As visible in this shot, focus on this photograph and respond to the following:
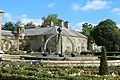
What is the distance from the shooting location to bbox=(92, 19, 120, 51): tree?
9344 cm

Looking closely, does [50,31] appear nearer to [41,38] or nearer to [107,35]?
[41,38]

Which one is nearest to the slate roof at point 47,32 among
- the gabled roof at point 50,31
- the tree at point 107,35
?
the gabled roof at point 50,31

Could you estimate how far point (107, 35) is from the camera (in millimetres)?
94938

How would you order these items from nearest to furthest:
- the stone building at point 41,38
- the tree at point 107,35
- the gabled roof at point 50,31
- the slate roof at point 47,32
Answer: the gabled roof at point 50,31 → the slate roof at point 47,32 → the stone building at point 41,38 → the tree at point 107,35

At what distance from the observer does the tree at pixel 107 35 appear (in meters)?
93.4

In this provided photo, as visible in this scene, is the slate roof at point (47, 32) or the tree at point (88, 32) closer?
the slate roof at point (47, 32)

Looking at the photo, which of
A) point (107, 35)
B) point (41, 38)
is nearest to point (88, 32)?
point (107, 35)

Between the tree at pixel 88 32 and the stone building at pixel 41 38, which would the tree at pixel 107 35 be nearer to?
the tree at pixel 88 32

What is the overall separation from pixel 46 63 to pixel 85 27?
10771cm

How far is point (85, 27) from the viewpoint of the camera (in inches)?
5005

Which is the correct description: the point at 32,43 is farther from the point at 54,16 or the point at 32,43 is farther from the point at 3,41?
the point at 54,16

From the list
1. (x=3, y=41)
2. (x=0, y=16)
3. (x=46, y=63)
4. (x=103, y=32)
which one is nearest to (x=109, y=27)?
(x=103, y=32)

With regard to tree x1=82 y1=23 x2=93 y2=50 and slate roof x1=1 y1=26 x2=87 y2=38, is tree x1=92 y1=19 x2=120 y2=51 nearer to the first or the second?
tree x1=82 y1=23 x2=93 y2=50

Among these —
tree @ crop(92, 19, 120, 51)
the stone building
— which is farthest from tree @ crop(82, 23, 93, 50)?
the stone building
